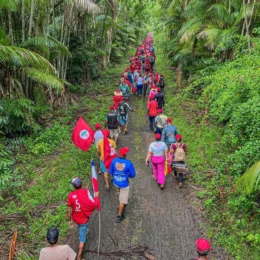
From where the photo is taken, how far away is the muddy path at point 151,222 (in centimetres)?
548

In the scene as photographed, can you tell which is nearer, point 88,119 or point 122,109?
point 122,109

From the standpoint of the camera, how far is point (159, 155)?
23.4 ft

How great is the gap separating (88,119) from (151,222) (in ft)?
23.2

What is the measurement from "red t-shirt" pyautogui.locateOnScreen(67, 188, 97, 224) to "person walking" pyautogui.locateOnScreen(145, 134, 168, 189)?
8.47 ft

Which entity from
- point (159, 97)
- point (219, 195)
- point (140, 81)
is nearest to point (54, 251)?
point (219, 195)

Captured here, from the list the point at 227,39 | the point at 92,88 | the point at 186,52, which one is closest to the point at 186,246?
the point at 227,39

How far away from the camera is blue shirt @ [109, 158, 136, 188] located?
5.99 meters

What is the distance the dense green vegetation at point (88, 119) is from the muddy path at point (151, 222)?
52 centimetres

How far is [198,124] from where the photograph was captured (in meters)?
11.4

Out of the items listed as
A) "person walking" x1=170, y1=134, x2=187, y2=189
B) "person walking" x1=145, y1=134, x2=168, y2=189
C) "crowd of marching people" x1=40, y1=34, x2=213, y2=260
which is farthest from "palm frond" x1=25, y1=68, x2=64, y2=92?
"person walking" x1=170, y1=134, x2=187, y2=189

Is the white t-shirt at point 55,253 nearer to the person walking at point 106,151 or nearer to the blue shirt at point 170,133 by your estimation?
the person walking at point 106,151

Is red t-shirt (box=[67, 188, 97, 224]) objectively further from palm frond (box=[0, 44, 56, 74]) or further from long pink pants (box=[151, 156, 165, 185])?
palm frond (box=[0, 44, 56, 74])

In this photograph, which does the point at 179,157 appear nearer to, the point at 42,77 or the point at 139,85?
the point at 42,77

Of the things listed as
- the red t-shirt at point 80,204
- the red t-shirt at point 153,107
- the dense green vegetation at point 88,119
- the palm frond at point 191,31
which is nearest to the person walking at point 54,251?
the red t-shirt at point 80,204
